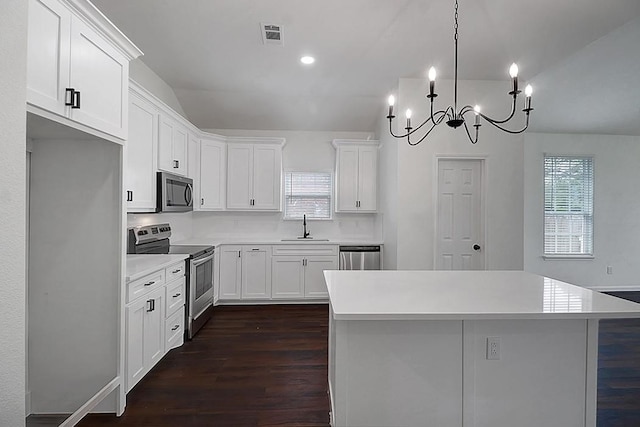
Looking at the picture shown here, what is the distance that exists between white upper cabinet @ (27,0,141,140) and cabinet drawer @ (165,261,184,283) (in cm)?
129

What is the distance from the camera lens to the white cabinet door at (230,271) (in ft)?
15.4

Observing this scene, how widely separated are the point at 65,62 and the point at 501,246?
14.6 ft

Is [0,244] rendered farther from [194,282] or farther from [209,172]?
[209,172]

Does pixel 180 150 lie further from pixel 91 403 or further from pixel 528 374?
pixel 528 374

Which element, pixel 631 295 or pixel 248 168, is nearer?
pixel 248 168

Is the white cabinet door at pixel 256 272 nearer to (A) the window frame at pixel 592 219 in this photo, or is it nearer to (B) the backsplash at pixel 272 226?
(B) the backsplash at pixel 272 226

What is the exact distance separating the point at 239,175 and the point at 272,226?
38.8 inches

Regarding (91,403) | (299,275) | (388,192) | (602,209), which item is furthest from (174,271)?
(602,209)

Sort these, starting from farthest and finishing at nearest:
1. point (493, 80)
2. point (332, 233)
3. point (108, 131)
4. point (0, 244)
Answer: point (332, 233) < point (493, 80) < point (108, 131) < point (0, 244)

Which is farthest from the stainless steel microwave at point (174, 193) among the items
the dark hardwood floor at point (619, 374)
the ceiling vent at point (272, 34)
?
the dark hardwood floor at point (619, 374)

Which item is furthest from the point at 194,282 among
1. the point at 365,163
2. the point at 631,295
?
the point at 631,295

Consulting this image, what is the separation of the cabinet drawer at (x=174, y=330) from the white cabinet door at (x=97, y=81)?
1.75 metres

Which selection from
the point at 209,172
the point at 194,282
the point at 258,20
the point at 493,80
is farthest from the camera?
the point at 209,172

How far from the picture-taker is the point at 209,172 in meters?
4.87
